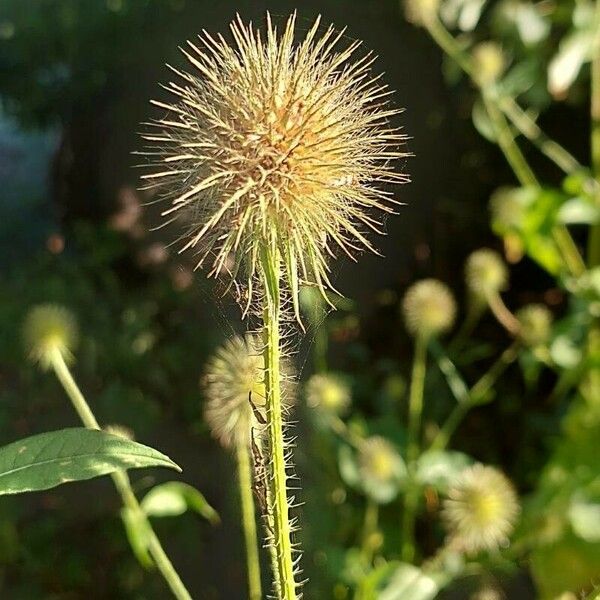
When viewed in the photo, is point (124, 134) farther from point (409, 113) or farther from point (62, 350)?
point (62, 350)

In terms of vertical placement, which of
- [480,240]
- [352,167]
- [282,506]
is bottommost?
[282,506]

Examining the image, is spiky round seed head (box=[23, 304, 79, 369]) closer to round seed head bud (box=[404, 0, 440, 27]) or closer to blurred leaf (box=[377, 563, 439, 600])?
blurred leaf (box=[377, 563, 439, 600])

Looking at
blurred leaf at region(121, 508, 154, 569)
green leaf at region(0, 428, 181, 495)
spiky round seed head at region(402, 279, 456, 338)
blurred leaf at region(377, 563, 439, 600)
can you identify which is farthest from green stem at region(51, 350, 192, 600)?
spiky round seed head at region(402, 279, 456, 338)

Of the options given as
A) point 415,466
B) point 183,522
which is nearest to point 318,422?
point 415,466

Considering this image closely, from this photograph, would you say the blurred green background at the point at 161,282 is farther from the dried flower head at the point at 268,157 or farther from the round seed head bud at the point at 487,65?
the dried flower head at the point at 268,157

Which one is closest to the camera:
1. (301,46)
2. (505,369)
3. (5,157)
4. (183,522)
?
(301,46)
